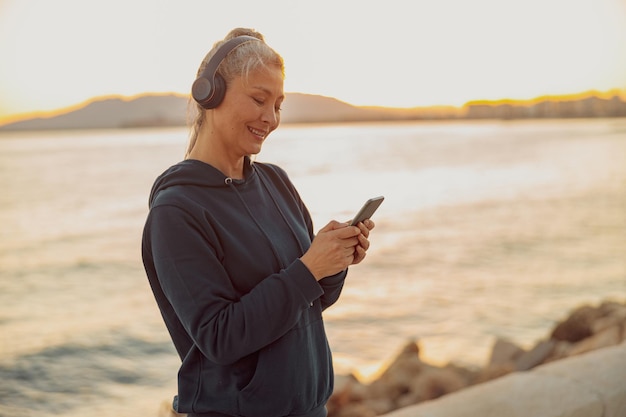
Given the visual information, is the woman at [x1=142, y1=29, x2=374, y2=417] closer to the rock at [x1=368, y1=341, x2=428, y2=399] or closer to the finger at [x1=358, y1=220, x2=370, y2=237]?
the finger at [x1=358, y1=220, x2=370, y2=237]

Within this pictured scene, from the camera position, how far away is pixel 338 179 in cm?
4412

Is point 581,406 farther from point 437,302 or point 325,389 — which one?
point 437,302

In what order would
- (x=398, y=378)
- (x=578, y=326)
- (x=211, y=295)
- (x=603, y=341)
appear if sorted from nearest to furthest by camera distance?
(x=211, y=295)
(x=603, y=341)
(x=398, y=378)
(x=578, y=326)

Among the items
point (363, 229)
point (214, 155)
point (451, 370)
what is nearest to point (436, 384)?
point (451, 370)

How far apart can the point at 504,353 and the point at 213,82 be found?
5.67 m

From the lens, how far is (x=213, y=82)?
4.61 ft

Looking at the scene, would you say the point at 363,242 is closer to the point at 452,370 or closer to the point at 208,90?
the point at 208,90

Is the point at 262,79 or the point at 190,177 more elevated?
the point at 262,79

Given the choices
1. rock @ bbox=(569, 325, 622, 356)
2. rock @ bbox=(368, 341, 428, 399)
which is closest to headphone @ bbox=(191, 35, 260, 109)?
rock @ bbox=(368, 341, 428, 399)

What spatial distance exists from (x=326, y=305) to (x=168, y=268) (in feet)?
1.63

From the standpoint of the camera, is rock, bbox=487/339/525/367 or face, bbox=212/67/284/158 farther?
rock, bbox=487/339/525/367

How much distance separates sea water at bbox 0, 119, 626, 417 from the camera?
10695mm

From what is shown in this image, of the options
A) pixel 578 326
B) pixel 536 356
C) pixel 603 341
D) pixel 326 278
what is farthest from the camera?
pixel 578 326

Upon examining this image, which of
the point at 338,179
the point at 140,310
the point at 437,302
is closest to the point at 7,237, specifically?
the point at 140,310
